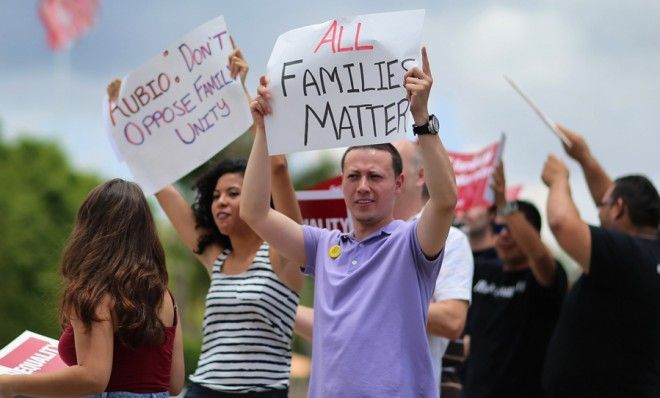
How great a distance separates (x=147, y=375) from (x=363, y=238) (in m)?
1.02

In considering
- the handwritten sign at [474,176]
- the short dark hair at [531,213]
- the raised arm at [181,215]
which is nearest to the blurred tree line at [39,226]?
the handwritten sign at [474,176]

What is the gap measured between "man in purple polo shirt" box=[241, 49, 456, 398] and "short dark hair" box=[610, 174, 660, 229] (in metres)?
2.31

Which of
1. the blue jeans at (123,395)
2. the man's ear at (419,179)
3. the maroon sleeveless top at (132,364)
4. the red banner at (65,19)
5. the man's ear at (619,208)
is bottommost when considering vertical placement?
the blue jeans at (123,395)

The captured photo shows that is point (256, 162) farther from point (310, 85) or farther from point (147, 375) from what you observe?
point (147, 375)

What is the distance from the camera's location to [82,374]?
14.9 feet

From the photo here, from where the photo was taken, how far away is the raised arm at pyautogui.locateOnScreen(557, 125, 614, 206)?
289 inches

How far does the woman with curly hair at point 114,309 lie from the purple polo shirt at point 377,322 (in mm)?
628

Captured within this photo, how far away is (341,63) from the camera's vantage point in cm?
525

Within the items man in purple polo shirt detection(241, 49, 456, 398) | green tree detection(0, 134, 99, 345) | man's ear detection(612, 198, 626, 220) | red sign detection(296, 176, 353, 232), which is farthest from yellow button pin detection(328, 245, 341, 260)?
green tree detection(0, 134, 99, 345)

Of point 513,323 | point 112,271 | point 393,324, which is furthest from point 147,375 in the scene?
point 513,323

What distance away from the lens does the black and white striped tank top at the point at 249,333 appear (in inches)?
231

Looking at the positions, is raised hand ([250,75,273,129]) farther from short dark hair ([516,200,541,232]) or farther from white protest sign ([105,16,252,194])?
short dark hair ([516,200,541,232])

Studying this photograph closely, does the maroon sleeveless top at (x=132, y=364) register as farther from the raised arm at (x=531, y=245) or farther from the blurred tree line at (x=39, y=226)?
the blurred tree line at (x=39, y=226)

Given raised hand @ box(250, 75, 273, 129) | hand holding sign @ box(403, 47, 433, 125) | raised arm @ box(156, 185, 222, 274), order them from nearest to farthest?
hand holding sign @ box(403, 47, 433, 125) → raised hand @ box(250, 75, 273, 129) → raised arm @ box(156, 185, 222, 274)
